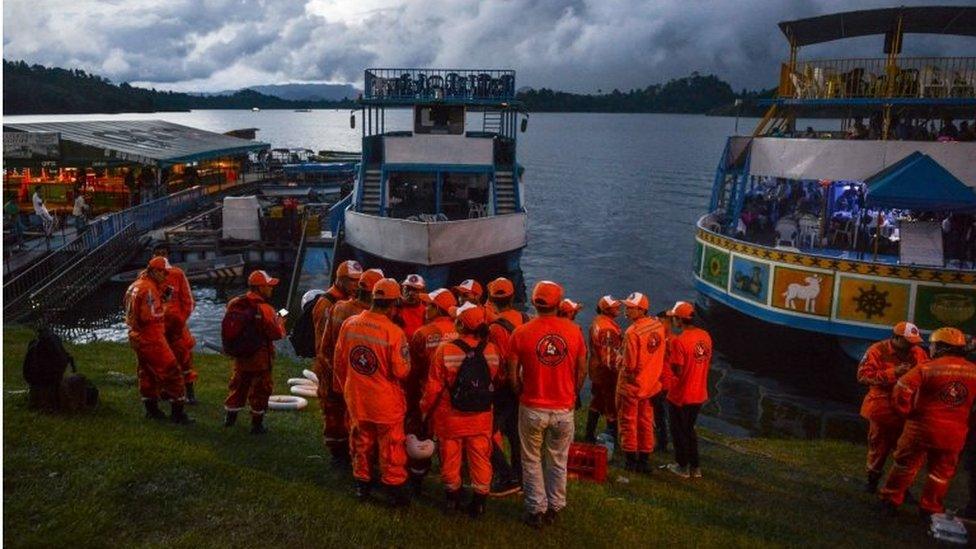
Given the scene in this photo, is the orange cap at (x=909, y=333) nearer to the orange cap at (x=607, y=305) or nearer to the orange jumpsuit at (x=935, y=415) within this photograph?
the orange jumpsuit at (x=935, y=415)

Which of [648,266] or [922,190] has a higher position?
[922,190]

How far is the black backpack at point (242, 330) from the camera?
692cm

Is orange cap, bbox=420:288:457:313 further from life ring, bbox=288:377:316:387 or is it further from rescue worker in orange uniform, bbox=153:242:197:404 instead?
life ring, bbox=288:377:316:387

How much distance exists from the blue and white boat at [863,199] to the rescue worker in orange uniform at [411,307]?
10.9 metres

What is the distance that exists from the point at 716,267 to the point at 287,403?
39.0 feet

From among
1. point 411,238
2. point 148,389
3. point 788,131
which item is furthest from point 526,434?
point 788,131

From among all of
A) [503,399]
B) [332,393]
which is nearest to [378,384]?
[503,399]

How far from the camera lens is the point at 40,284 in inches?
736

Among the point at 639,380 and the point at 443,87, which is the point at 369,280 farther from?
the point at 443,87

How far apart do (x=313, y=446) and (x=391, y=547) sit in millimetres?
2463

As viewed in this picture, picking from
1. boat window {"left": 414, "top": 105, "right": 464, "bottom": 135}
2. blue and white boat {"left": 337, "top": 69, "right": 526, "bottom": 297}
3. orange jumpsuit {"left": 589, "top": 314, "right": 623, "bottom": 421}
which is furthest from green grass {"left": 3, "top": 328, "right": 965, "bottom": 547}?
Result: boat window {"left": 414, "top": 105, "right": 464, "bottom": 135}

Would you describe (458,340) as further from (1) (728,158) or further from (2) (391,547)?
(1) (728,158)

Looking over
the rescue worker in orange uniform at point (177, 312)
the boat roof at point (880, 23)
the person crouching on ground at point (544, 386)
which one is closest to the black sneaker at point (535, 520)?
the person crouching on ground at point (544, 386)

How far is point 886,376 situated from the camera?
23.2 ft
